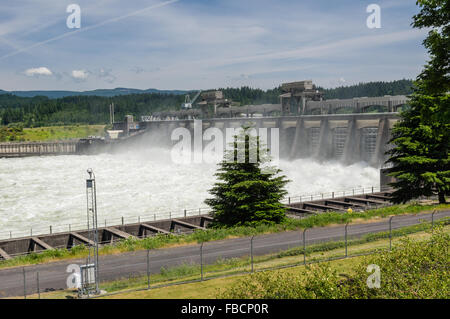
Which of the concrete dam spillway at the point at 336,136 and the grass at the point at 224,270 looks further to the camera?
the concrete dam spillway at the point at 336,136

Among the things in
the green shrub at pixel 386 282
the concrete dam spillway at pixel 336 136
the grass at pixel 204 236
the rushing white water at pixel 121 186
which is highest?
the concrete dam spillway at pixel 336 136

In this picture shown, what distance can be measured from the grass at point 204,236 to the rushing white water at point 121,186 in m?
20.3

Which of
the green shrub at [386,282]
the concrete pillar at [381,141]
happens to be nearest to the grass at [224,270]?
the green shrub at [386,282]

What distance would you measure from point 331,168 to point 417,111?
4370 centimetres

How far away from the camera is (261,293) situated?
16.0m

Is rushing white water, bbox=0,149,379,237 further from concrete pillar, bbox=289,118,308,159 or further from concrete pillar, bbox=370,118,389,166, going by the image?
concrete pillar, bbox=289,118,308,159

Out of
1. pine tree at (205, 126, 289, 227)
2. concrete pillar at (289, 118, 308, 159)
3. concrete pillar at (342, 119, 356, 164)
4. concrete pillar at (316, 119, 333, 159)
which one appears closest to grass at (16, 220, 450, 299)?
pine tree at (205, 126, 289, 227)

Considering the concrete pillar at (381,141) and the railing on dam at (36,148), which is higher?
the concrete pillar at (381,141)

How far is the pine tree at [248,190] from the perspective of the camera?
35969mm

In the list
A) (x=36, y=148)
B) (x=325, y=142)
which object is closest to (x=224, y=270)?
(x=325, y=142)

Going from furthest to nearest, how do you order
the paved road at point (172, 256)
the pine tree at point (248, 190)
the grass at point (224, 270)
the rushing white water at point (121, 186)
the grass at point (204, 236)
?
the rushing white water at point (121, 186) < the pine tree at point (248, 190) < the grass at point (204, 236) < the paved road at point (172, 256) < the grass at point (224, 270)

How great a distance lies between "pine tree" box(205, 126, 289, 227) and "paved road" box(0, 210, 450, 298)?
10.6ft

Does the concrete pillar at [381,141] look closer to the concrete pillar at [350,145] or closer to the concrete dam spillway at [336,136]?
the concrete dam spillway at [336,136]
